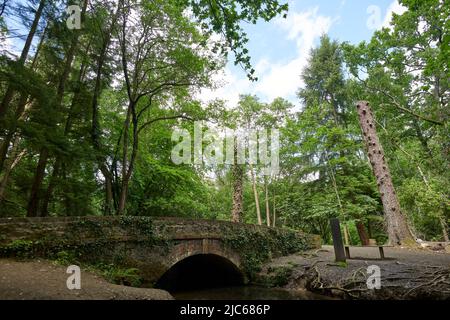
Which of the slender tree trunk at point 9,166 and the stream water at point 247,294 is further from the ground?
the slender tree trunk at point 9,166

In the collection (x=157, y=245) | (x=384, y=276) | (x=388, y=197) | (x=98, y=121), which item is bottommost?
(x=384, y=276)

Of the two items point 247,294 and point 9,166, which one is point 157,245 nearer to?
point 247,294

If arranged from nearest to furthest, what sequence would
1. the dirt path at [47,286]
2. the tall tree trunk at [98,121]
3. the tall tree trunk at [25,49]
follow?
the dirt path at [47,286] → the tall tree trunk at [25,49] → the tall tree trunk at [98,121]

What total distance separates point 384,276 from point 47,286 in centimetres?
778

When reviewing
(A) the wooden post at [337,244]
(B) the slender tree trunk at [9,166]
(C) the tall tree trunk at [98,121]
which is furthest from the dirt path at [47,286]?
(A) the wooden post at [337,244]

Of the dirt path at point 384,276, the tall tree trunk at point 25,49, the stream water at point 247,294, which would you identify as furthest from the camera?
the stream water at point 247,294

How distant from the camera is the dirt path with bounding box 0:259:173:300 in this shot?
3939 millimetres

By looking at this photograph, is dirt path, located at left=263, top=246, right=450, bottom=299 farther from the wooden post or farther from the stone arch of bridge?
the stone arch of bridge

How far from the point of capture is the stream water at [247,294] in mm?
8211

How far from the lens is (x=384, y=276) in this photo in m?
7.22

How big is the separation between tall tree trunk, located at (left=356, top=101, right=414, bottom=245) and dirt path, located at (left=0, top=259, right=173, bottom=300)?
996cm

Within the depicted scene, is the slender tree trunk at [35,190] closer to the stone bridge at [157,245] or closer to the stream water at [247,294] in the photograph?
the stone bridge at [157,245]

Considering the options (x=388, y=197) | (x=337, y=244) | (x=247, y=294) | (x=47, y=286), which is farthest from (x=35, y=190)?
(x=388, y=197)

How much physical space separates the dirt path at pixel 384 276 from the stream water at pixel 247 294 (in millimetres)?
417
